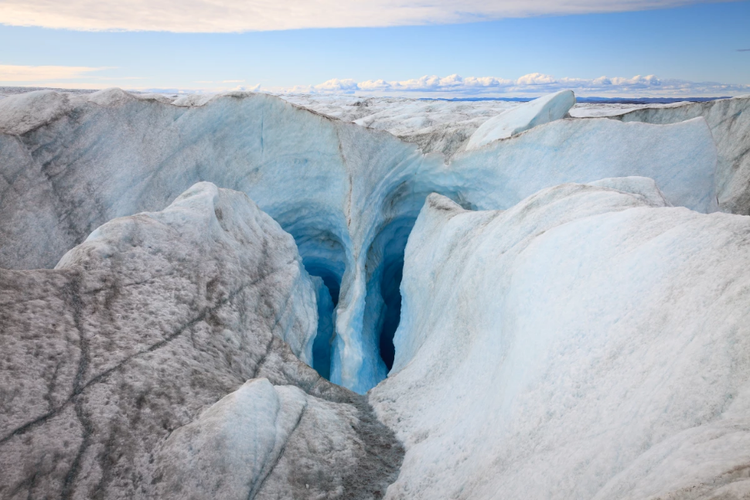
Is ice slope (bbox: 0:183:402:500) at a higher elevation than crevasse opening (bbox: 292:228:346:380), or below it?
higher

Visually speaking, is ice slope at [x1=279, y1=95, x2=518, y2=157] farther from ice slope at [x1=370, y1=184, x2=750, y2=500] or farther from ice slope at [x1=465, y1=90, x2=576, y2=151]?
ice slope at [x1=370, y1=184, x2=750, y2=500]

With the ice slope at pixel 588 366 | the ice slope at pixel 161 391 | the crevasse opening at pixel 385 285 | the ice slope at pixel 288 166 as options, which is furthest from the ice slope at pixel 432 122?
the ice slope at pixel 588 366

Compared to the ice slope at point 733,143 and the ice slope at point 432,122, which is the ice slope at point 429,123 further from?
the ice slope at point 733,143

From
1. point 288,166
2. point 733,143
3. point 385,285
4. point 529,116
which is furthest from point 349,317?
point 733,143


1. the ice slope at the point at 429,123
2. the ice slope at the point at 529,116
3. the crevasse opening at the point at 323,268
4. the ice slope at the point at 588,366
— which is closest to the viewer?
the ice slope at the point at 588,366

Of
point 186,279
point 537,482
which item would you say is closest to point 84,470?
point 186,279

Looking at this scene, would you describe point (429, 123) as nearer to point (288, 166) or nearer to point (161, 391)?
point (288, 166)

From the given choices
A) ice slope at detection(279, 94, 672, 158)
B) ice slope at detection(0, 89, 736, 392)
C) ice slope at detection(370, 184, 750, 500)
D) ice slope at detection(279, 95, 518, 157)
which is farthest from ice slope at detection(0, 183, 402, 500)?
ice slope at detection(279, 95, 518, 157)
